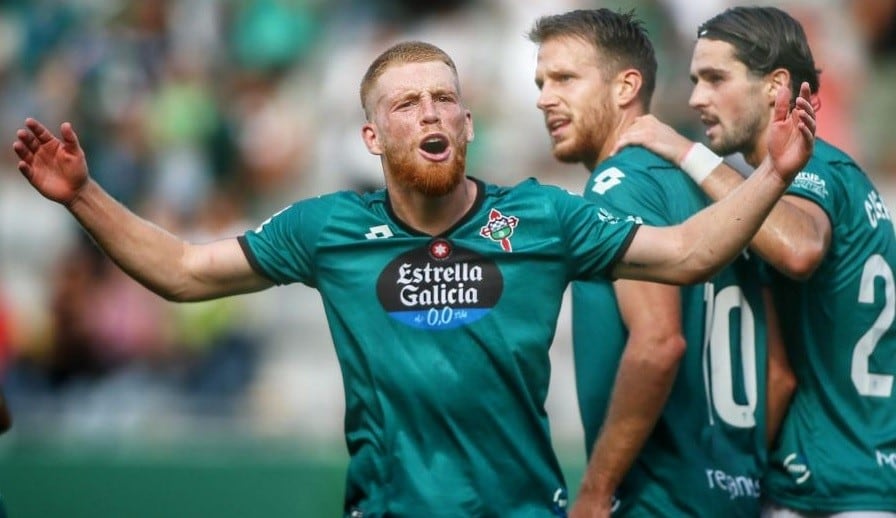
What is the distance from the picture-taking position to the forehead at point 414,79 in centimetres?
530

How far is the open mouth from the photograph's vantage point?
5.21 m

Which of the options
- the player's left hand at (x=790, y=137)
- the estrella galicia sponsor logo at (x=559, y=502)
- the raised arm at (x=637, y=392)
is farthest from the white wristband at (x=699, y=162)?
the estrella galicia sponsor logo at (x=559, y=502)

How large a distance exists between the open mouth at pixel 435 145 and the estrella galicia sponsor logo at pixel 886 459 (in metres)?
2.12

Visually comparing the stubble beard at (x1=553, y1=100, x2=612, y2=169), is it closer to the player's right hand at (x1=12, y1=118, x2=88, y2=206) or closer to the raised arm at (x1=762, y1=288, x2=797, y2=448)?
the raised arm at (x1=762, y1=288, x2=797, y2=448)

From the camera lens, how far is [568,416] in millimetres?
11328

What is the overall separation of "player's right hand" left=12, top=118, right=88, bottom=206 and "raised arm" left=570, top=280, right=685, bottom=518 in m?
2.07

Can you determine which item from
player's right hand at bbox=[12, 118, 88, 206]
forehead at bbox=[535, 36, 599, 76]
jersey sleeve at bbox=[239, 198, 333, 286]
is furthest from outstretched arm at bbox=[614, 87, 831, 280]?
player's right hand at bbox=[12, 118, 88, 206]

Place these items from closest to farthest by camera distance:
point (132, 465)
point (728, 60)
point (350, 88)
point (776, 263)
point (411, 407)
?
point (411, 407) → point (776, 263) → point (728, 60) → point (132, 465) → point (350, 88)

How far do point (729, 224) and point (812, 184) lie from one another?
1.10 metres

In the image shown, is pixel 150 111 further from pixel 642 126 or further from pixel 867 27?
pixel 642 126

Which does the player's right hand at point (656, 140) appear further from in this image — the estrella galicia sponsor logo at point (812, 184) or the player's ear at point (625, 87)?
the estrella galicia sponsor logo at point (812, 184)

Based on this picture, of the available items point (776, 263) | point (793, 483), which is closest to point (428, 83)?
point (776, 263)

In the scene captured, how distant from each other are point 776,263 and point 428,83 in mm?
1470

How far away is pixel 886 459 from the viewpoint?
236 inches
